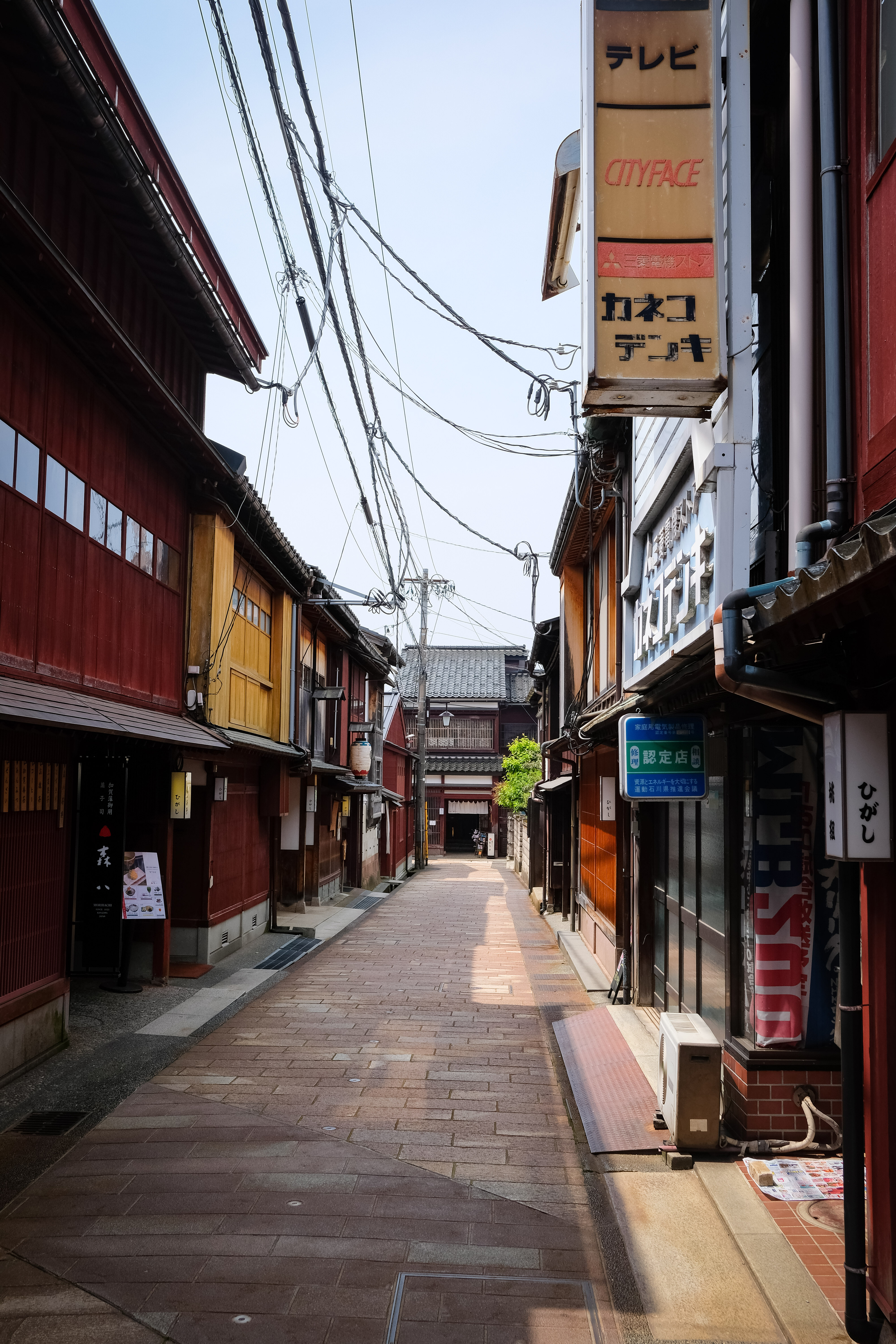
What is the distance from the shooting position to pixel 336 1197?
7.71 m

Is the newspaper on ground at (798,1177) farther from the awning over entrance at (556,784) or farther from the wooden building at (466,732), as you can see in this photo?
the wooden building at (466,732)

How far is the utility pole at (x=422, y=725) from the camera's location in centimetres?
4247

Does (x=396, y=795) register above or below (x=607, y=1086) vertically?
above

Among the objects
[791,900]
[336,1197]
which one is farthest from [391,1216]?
[791,900]

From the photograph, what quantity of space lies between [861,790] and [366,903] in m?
27.1

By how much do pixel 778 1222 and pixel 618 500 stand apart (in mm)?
10930

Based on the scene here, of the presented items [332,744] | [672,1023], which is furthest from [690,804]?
[332,744]

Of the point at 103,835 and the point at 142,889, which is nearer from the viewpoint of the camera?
the point at 142,889

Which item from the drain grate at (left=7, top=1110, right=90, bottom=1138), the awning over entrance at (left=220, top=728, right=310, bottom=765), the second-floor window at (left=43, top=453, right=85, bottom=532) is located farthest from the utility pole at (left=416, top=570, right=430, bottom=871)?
the drain grate at (left=7, top=1110, right=90, bottom=1138)

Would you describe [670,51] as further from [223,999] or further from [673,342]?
[223,999]

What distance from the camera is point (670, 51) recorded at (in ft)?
24.0

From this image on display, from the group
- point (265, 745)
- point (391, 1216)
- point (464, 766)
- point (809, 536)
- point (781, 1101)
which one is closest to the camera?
point (809, 536)

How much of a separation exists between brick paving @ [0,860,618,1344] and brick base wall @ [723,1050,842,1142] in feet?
4.98

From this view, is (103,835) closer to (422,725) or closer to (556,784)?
(556,784)
